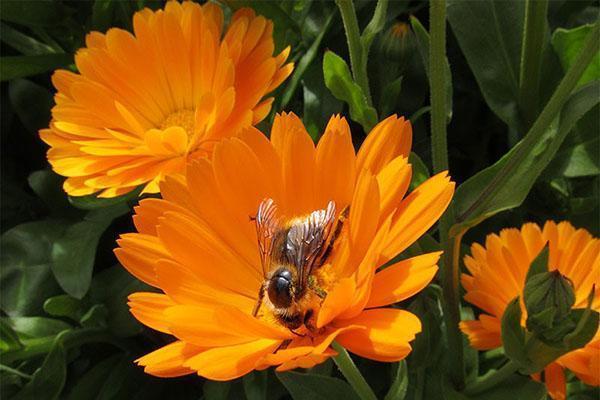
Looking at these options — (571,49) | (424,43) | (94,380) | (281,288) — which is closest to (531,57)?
(571,49)

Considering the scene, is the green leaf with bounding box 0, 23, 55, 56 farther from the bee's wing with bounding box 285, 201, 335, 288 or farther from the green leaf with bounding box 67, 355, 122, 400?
the bee's wing with bounding box 285, 201, 335, 288

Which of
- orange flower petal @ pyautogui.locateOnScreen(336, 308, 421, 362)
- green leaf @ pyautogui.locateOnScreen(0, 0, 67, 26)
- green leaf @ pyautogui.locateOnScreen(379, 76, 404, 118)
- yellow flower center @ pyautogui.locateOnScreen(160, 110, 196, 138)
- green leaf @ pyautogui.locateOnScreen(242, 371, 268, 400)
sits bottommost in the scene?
green leaf @ pyautogui.locateOnScreen(242, 371, 268, 400)

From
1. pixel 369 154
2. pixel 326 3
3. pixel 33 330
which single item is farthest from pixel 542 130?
pixel 33 330

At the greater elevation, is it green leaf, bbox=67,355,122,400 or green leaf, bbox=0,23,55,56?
green leaf, bbox=0,23,55,56

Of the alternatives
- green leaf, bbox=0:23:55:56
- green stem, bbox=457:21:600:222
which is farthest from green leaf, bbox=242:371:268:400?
green leaf, bbox=0:23:55:56

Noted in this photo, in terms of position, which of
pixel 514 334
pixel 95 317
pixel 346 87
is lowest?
pixel 95 317

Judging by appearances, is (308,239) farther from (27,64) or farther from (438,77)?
(27,64)

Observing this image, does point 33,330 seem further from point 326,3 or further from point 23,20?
point 326,3
